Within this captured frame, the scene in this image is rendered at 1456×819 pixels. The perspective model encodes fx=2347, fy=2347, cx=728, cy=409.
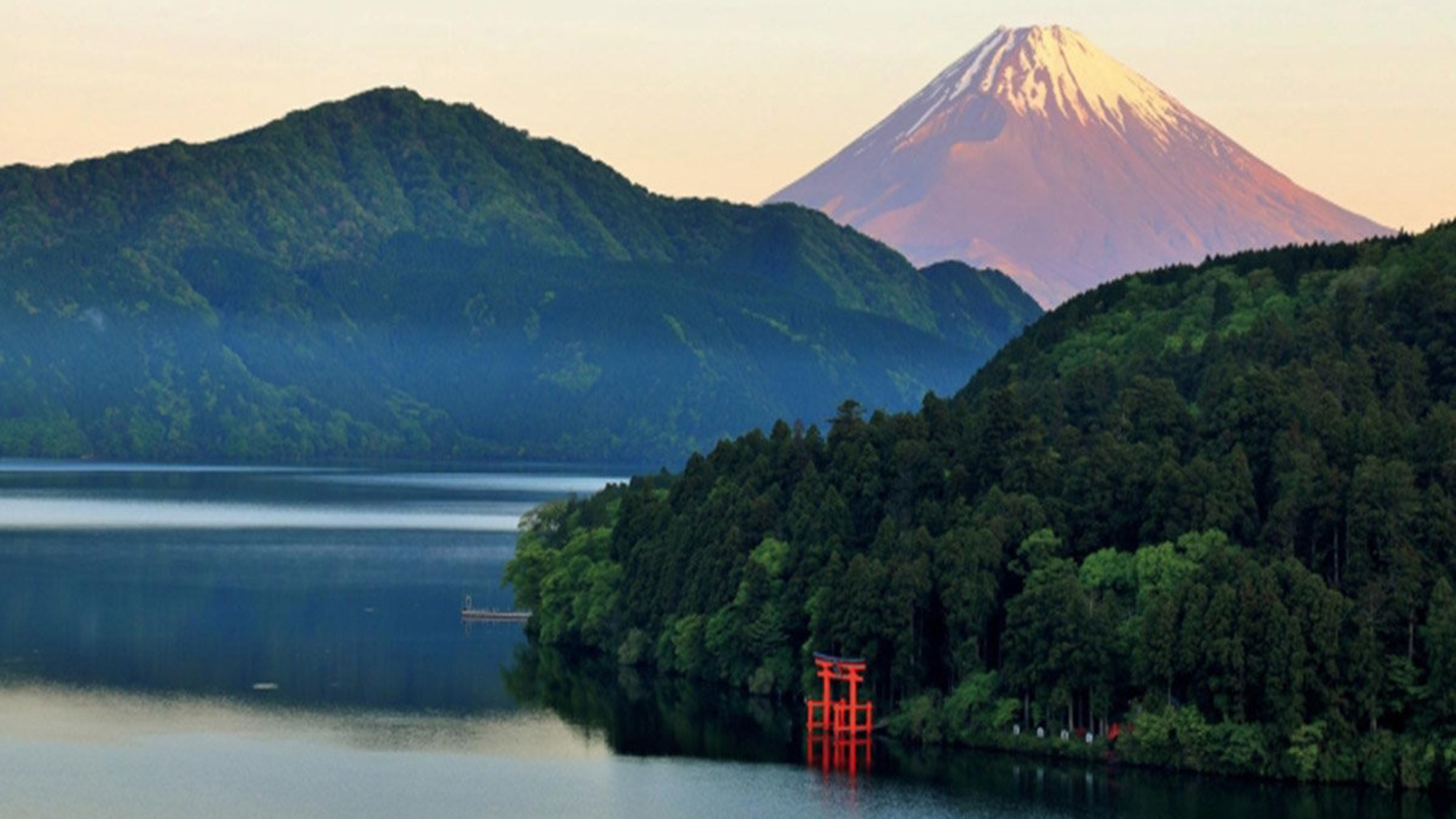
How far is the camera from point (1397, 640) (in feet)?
245

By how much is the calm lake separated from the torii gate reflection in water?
1.00 m

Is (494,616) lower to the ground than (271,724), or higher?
higher

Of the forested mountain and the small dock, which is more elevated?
the forested mountain

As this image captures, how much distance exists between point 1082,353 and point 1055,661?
5806 cm

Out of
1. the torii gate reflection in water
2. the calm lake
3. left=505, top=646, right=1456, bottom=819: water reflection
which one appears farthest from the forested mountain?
the calm lake

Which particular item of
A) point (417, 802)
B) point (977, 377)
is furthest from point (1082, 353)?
point (417, 802)

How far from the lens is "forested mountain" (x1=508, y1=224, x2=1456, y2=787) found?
73.5 metres

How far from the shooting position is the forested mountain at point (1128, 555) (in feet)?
241

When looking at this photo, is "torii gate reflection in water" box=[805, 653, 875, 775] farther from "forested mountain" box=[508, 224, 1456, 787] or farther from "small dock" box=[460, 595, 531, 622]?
"small dock" box=[460, 595, 531, 622]

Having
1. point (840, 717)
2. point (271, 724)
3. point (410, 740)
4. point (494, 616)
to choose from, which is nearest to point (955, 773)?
point (840, 717)

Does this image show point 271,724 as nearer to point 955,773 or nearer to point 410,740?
point 410,740

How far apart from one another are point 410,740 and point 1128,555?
2640 centimetres

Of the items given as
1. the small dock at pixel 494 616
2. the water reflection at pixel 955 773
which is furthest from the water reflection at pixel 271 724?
the small dock at pixel 494 616

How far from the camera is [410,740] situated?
→ 275 ft
